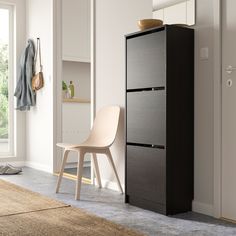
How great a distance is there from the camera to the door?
2951 mm

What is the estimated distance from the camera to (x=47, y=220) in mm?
2904

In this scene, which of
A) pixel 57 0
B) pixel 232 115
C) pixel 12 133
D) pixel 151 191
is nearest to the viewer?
pixel 232 115

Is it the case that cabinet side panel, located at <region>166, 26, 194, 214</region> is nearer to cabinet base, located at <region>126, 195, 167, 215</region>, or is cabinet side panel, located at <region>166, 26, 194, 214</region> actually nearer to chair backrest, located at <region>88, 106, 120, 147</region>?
cabinet base, located at <region>126, 195, 167, 215</region>

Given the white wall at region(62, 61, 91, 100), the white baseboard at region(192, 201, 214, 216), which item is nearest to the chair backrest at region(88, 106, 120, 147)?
the white baseboard at region(192, 201, 214, 216)

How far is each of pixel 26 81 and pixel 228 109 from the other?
3295mm

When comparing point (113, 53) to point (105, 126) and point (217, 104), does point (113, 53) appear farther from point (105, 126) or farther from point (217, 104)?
point (217, 104)

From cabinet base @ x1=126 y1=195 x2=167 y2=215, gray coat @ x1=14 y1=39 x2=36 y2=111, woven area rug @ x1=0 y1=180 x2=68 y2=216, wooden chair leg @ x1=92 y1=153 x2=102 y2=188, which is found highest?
gray coat @ x1=14 y1=39 x2=36 y2=111

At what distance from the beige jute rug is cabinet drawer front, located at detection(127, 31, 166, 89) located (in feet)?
3.49

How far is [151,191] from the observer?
3193mm

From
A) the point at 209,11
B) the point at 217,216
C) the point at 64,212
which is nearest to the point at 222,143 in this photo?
the point at 217,216

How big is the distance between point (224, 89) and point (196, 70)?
308 mm

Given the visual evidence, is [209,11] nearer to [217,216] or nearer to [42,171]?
[217,216]

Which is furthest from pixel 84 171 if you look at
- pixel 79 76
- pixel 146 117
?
pixel 146 117

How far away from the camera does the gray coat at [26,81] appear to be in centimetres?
557
